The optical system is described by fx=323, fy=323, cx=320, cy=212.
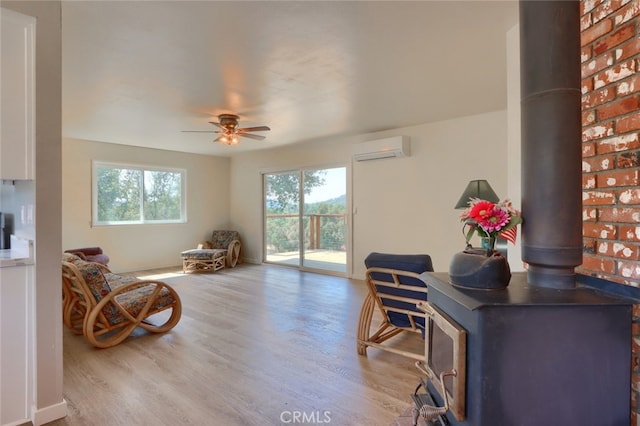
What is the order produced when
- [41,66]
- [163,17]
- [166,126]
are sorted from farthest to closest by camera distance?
[166,126], [163,17], [41,66]

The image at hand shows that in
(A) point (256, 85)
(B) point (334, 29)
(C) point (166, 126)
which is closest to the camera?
(B) point (334, 29)

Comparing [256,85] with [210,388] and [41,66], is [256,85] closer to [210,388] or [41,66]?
[41,66]

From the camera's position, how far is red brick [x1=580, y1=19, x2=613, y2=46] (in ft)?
4.52

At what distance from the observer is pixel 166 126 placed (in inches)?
187

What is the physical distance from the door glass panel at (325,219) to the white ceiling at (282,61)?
167 centimetres

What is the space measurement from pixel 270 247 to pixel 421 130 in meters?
4.00

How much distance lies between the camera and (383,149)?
5004 mm

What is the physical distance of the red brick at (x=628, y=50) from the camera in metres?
1.25

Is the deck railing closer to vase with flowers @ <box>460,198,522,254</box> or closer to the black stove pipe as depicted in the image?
vase with flowers @ <box>460,198,522,254</box>

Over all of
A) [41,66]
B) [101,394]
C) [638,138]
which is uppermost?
[41,66]

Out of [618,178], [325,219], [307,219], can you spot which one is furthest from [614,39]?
[307,219]

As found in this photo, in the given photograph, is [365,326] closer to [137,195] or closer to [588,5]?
[588,5]

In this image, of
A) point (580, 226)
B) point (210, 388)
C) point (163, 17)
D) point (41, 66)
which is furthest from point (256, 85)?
point (580, 226)

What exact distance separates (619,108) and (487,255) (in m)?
0.79
